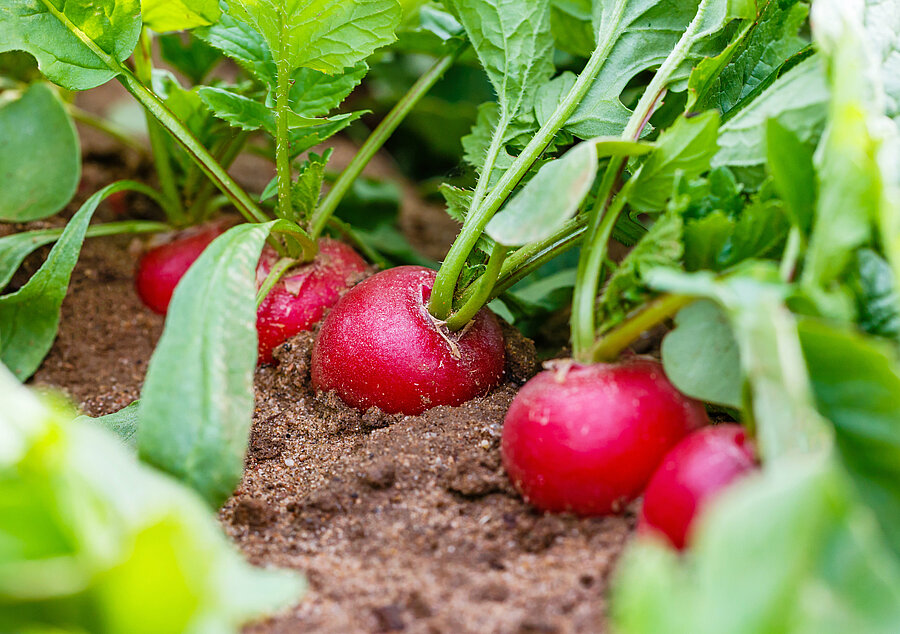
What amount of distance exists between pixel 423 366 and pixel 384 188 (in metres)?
0.90

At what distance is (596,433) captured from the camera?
81 cm

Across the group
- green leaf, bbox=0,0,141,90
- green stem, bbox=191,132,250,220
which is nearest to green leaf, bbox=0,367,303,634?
green leaf, bbox=0,0,141,90

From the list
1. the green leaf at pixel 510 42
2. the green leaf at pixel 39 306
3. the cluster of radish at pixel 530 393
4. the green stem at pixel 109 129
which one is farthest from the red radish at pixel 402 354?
the green stem at pixel 109 129

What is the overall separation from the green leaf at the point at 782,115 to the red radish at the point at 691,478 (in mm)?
323

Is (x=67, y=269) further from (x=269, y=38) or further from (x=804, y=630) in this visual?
(x=804, y=630)

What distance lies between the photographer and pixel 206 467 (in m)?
0.78

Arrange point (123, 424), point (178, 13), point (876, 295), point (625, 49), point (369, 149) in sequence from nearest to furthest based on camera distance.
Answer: point (876, 295) < point (123, 424) < point (625, 49) < point (178, 13) < point (369, 149)

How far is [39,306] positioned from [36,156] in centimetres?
31

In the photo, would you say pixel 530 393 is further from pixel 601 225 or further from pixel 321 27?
pixel 321 27

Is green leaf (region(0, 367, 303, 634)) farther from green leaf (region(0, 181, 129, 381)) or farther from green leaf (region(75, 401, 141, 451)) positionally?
green leaf (region(0, 181, 129, 381))

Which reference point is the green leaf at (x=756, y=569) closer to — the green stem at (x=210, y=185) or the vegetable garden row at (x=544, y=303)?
the vegetable garden row at (x=544, y=303)

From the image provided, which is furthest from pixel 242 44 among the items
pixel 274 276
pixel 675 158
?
pixel 675 158

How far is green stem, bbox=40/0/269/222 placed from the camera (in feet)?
3.77

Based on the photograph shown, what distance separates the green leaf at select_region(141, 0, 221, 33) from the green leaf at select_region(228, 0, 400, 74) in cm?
16
